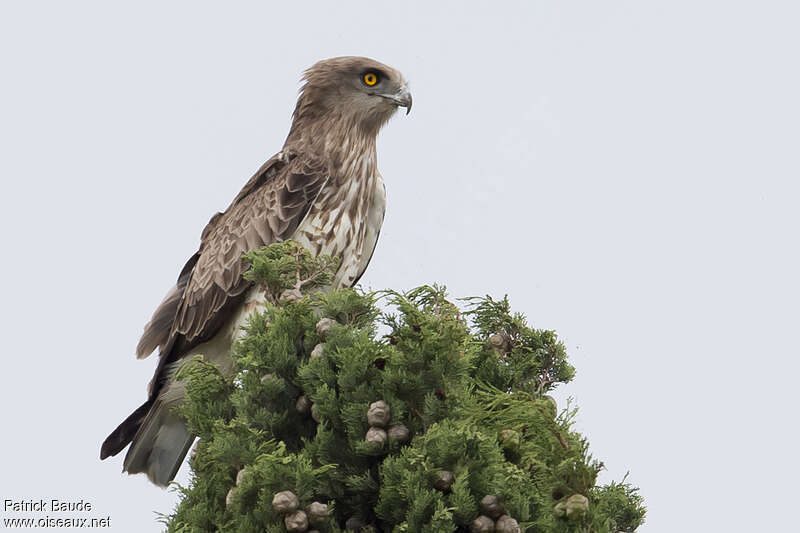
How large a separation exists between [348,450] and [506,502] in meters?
0.69

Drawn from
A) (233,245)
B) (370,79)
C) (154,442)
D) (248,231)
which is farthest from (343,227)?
(154,442)

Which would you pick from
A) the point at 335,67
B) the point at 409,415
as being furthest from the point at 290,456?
the point at 335,67

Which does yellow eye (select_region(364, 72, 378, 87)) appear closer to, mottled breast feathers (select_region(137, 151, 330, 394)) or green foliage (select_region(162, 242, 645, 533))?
mottled breast feathers (select_region(137, 151, 330, 394))

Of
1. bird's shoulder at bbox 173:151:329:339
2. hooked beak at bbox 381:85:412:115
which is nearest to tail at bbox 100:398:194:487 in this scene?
bird's shoulder at bbox 173:151:329:339

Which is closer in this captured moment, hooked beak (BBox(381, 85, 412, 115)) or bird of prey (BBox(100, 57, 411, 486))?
bird of prey (BBox(100, 57, 411, 486))

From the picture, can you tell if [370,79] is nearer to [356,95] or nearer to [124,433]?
[356,95]

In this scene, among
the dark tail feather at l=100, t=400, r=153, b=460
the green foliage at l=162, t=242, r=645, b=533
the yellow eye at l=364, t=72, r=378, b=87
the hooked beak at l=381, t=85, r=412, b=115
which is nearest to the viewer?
the green foliage at l=162, t=242, r=645, b=533

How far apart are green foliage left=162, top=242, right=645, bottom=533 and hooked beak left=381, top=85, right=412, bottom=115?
127 inches

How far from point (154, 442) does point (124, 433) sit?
21 centimetres

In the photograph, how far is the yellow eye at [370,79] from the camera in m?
7.68

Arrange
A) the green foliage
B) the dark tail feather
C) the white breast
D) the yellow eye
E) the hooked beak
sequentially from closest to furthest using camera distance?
the green foliage, the dark tail feather, the white breast, the hooked beak, the yellow eye

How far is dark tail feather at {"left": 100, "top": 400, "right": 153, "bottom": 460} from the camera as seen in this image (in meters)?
6.86

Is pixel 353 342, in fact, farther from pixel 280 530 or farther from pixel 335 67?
pixel 335 67

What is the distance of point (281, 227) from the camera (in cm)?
698
